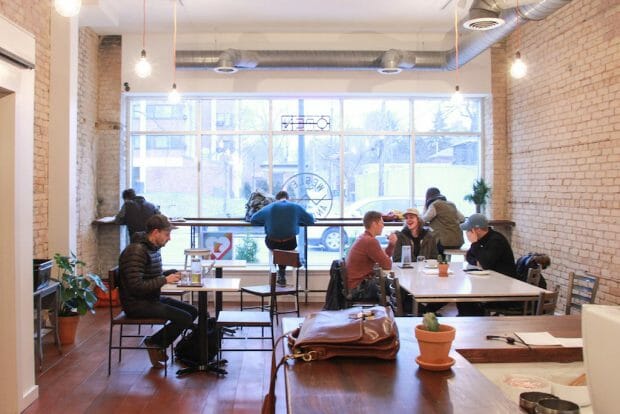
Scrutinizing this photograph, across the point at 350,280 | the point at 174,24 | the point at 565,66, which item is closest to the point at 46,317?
the point at 350,280

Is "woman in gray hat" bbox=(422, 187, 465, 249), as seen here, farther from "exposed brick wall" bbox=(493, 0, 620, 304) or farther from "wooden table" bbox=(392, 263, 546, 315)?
"wooden table" bbox=(392, 263, 546, 315)

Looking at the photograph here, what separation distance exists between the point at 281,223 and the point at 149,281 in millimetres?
2889

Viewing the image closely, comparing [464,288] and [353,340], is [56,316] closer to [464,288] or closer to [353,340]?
[464,288]

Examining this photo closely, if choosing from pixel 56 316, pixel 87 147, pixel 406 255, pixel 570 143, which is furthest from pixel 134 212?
pixel 570 143

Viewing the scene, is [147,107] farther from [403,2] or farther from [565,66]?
[565,66]

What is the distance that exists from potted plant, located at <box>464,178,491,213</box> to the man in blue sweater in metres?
2.55

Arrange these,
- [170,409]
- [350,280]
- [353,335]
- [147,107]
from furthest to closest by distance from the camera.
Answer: [147,107] → [350,280] → [170,409] → [353,335]

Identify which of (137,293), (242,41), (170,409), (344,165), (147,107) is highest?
(242,41)

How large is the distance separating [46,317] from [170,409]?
2.88 meters

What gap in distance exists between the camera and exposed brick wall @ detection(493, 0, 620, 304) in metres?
5.89

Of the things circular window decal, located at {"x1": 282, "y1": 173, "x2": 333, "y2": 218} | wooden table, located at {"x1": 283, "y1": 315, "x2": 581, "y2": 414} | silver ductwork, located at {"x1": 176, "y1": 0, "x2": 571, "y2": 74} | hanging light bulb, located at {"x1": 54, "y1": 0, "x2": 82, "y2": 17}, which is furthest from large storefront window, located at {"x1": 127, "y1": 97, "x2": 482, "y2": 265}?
wooden table, located at {"x1": 283, "y1": 315, "x2": 581, "y2": 414}

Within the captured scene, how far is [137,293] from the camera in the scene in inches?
192

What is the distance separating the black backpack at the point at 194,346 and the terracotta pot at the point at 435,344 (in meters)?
3.49

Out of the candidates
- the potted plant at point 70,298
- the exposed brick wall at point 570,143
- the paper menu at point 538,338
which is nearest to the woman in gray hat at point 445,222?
the exposed brick wall at point 570,143
